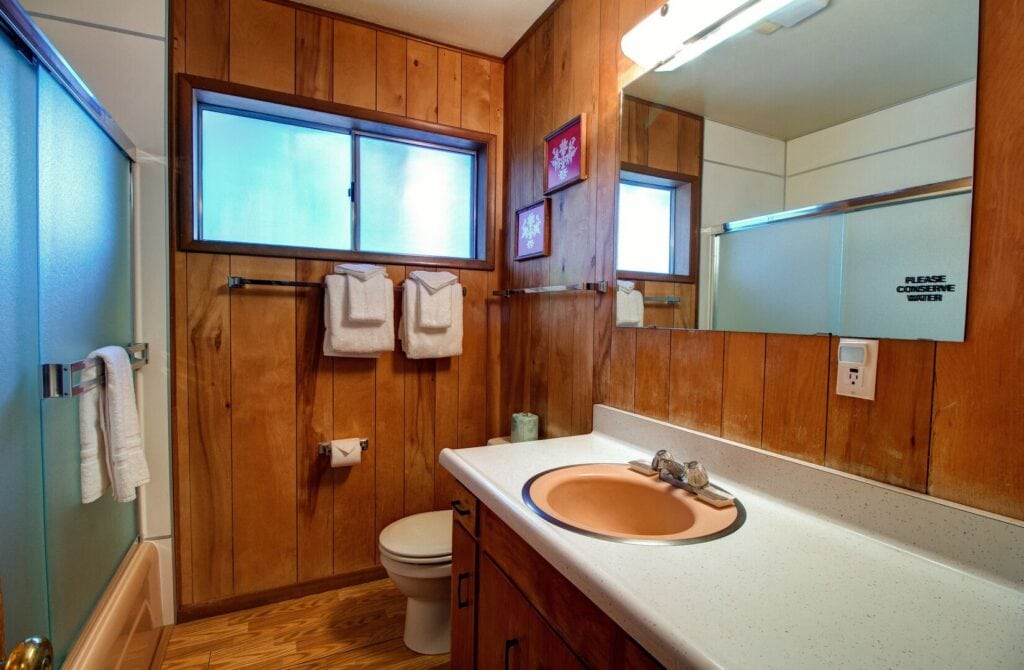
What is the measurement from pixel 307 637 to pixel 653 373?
5.17ft

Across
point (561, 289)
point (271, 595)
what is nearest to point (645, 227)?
point (561, 289)

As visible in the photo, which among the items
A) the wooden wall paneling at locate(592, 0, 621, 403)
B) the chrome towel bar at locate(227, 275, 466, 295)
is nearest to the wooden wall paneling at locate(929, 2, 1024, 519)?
the wooden wall paneling at locate(592, 0, 621, 403)

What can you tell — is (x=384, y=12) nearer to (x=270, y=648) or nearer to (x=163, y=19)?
(x=163, y=19)

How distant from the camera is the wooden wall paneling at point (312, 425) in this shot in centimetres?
190

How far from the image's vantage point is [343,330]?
1837 millimetres

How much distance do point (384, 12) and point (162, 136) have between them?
3.18 feet

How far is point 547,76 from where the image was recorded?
1.86 meters

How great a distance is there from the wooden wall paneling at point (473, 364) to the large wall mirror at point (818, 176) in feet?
3.25

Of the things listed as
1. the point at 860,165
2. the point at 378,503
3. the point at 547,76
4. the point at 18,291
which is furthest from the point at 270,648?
the point at 547,76

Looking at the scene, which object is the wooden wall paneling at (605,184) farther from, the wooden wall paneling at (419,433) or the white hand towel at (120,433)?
the white hand towel at (120,433)

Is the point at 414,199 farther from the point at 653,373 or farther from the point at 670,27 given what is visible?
the point at 653,373

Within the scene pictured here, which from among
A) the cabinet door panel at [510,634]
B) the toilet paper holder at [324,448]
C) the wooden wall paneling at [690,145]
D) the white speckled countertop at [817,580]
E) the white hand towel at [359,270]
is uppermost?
the wooden wall paneling at [690,145]

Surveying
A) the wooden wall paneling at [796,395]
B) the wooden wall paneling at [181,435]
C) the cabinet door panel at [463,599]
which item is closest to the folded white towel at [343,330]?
the wooden wall paneling at [181,435]

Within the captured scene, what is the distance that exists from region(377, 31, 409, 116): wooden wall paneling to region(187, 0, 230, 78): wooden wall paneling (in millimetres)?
563
